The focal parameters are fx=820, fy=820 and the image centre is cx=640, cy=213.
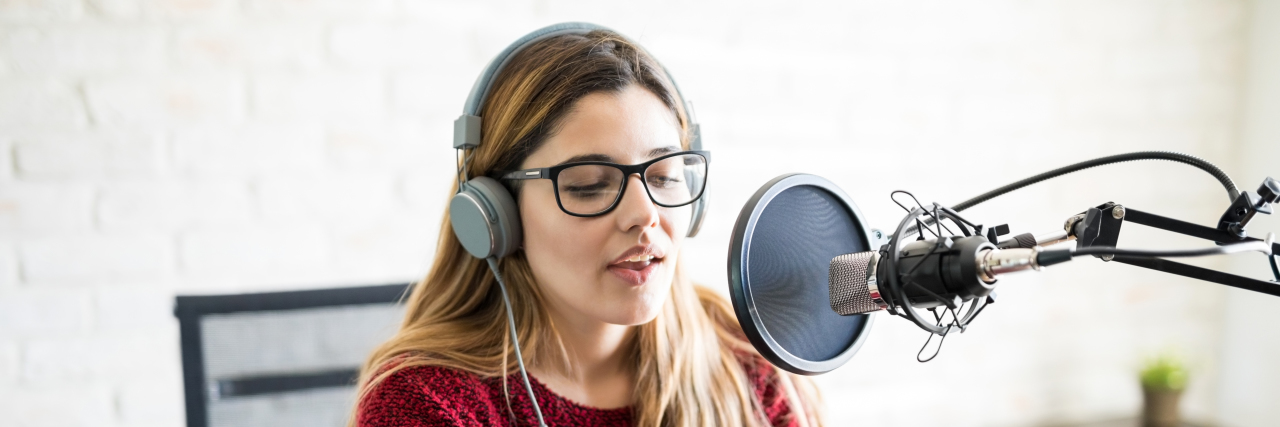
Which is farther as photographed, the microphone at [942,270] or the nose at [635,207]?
the nose at [635,207]

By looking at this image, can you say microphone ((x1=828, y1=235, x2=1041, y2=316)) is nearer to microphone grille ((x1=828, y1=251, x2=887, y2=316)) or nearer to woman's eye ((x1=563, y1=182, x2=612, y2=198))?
microphone grille ((x1=828, y1=251, x2=887, y2=316))

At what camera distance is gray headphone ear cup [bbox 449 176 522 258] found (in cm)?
96

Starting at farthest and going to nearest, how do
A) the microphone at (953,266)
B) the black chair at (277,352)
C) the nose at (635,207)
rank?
the black chair at (277,352) → the nose at (635,207) → the microphone at (953,266)

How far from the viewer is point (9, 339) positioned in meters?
1.42

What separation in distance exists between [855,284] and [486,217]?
1.52 feet

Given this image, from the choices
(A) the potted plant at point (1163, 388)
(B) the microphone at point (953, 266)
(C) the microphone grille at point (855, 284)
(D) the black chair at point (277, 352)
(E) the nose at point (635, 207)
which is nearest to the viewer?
(B) the microphone at point (953, 266)

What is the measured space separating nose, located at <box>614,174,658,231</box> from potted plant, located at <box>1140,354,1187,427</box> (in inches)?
70.0

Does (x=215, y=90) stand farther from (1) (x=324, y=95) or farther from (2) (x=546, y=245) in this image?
(2) (x=546, y=245)

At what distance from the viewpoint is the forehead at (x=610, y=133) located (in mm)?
951

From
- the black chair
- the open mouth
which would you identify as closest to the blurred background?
the black chair

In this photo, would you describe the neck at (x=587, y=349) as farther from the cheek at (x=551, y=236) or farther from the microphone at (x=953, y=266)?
the microphone at (x=953, y=266)

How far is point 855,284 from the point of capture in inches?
25.8

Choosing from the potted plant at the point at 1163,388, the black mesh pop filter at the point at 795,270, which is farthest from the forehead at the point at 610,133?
the potted plant at the point at 1163,388

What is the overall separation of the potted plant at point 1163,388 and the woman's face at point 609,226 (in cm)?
170
